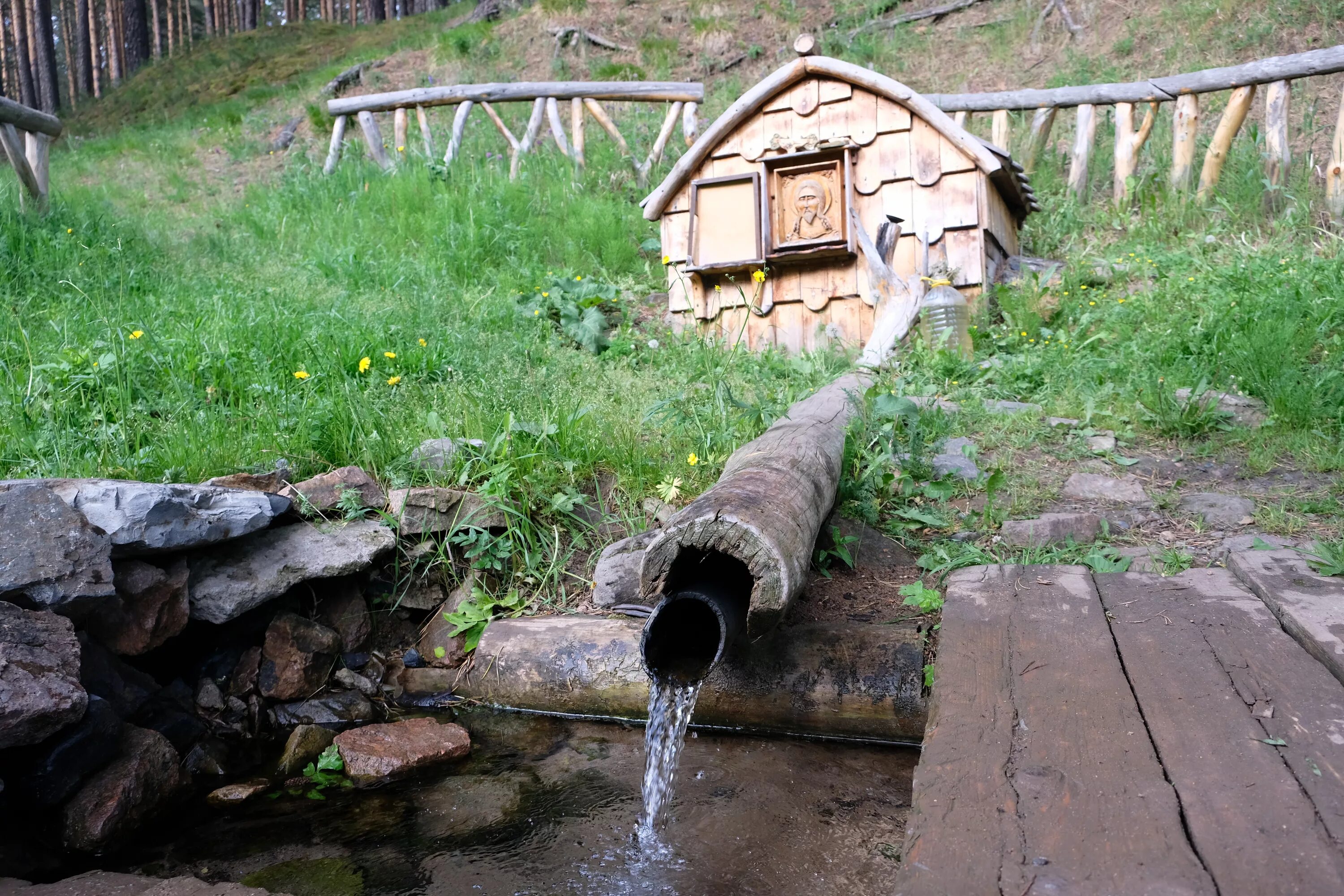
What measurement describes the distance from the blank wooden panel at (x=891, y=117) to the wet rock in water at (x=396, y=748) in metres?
5.23

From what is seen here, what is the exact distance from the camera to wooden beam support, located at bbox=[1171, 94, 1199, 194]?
7.36 metres

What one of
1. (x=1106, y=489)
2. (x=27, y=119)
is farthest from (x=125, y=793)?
(x=27, y=119)

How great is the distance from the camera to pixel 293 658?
332 cm

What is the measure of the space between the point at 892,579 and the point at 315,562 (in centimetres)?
212

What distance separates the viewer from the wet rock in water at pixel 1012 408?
479 centimetres

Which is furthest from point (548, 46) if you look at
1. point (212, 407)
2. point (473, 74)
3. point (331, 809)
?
point (331, 809)

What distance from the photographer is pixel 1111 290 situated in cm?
662

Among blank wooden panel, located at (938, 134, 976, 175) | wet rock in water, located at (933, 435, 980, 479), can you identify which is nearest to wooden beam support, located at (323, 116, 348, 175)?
blank wooden panel, located at (938, 134, 976, 175)

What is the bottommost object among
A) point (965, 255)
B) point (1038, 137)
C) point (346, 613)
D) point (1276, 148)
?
point (346, 613)

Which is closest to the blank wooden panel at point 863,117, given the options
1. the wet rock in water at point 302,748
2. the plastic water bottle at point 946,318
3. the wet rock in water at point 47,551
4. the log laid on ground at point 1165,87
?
the plastic water bottle at point 946,318

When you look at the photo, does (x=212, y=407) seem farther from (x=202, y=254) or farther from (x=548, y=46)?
(x=548, y=46)

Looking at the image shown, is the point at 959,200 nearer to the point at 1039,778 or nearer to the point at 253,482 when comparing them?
the point at 253,482

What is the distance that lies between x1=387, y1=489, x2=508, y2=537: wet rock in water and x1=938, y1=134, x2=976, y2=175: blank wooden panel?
14.2 feet

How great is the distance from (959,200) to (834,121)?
1.09 meters
